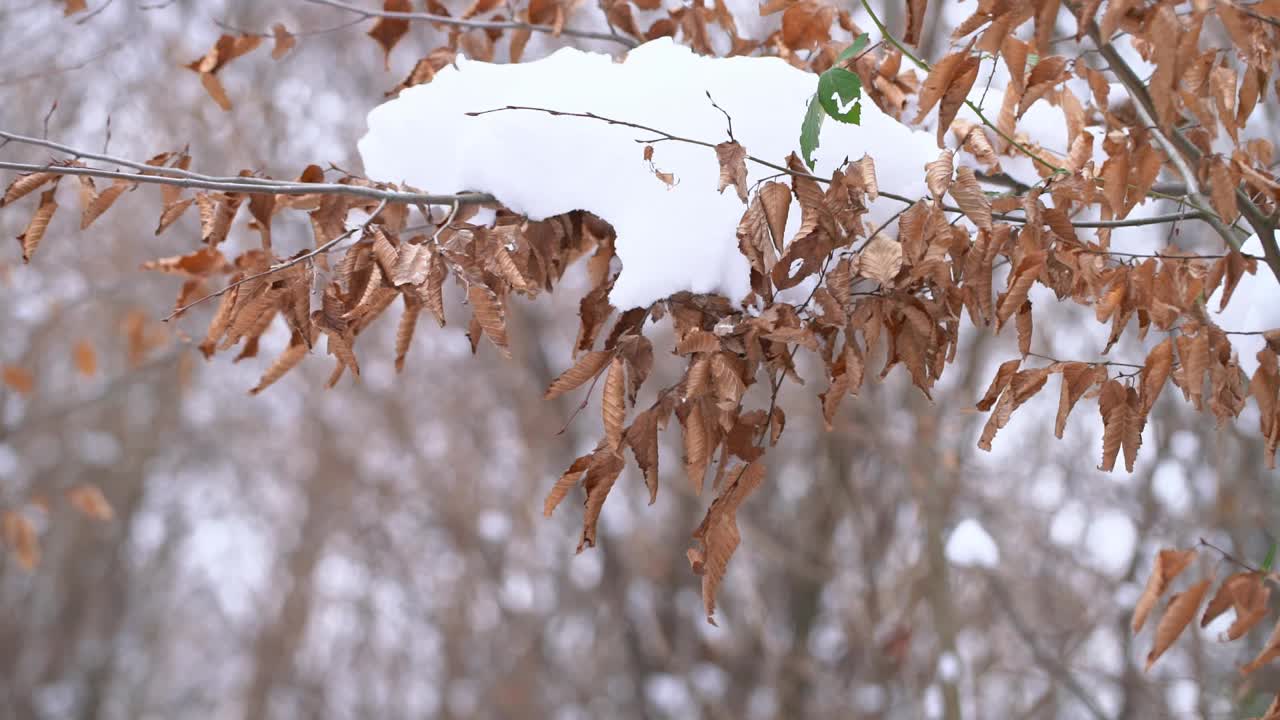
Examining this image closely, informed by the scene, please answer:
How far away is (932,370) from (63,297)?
273 inches

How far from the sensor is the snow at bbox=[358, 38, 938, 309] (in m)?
1.50

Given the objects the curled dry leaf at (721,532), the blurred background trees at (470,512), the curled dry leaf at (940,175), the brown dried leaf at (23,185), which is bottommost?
the blurred background trees at (470,512)

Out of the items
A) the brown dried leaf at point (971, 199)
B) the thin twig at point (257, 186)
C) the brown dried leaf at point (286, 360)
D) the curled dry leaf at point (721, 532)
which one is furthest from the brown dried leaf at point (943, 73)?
the brown dried leaf at point (286, 360)

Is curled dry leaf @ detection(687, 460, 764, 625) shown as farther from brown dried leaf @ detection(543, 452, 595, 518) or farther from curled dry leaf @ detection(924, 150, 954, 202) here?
curled dry leaf @ detection(924, 150, 954, 202)

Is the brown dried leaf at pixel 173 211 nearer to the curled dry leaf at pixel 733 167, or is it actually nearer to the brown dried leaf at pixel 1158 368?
the curled dry leaf at pixel 733 167

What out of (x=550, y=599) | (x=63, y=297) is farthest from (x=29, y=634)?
(x=550, y=599)

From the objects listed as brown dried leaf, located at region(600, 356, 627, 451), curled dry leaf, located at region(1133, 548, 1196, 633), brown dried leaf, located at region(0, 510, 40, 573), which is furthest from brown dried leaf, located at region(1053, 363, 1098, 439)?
brown dried leaf, located at region(0, 510, 40, 573)

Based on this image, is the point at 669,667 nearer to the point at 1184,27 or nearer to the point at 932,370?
the point at 932,370

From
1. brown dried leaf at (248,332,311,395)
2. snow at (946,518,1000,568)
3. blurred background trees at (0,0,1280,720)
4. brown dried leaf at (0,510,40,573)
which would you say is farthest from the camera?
brown dried leaf at (0,510,40,573)

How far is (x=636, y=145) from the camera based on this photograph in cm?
156

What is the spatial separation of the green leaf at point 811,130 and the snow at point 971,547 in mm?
2054

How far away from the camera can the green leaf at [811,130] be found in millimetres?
1319

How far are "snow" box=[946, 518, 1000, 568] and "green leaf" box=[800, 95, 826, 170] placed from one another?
6.74 feet

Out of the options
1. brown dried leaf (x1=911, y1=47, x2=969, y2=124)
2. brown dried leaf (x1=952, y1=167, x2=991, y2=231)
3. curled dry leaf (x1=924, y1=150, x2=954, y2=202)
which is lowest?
brown dried leaf (x1=952, y1=167, x2=991, y2=231)
